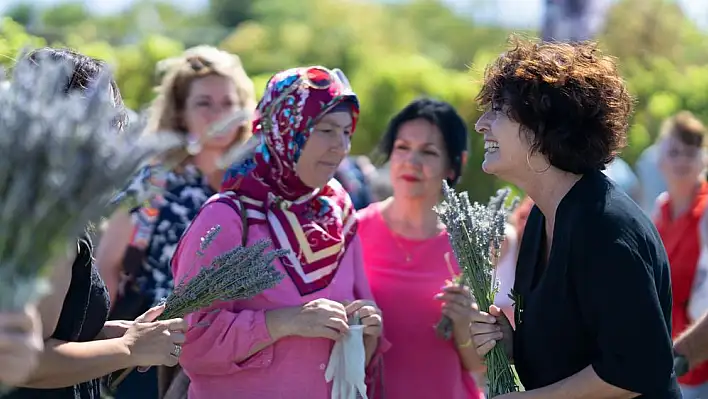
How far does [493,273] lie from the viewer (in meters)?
3.21

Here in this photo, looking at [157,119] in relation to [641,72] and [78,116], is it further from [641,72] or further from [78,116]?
[641,72]

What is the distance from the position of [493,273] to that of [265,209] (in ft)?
2.46

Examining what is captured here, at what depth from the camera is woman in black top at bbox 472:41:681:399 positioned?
8.68 feet

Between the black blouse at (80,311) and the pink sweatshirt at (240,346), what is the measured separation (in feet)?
1.30

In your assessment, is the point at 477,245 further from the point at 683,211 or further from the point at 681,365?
the point at 683,211

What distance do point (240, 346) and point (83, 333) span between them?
0.54 m

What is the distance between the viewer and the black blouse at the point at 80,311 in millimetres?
2523

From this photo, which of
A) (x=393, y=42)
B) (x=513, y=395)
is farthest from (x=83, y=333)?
(x=393, y=42)

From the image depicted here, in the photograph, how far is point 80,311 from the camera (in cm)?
256

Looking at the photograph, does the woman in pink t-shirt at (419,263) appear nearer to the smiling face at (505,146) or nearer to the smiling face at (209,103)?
the smiling face at (505,146)

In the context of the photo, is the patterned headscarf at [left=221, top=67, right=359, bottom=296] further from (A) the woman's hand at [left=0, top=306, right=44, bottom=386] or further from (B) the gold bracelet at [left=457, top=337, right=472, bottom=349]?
(A) the woman's hand at [left=0, top=306, right=44, bottom=386]

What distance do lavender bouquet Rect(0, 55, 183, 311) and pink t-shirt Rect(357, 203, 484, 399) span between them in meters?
2.13

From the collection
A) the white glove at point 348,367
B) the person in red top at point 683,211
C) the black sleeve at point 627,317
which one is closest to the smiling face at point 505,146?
the black sleeve at point 627,317

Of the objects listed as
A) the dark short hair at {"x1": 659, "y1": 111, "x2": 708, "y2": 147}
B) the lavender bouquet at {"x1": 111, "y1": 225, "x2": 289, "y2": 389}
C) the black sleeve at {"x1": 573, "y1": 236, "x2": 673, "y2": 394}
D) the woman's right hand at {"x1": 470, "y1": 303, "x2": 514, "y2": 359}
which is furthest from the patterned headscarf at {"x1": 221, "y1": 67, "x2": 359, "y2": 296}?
the dark short hair at {"x1": 659, "y1": 111, "x2": 708, "y2": 147}
